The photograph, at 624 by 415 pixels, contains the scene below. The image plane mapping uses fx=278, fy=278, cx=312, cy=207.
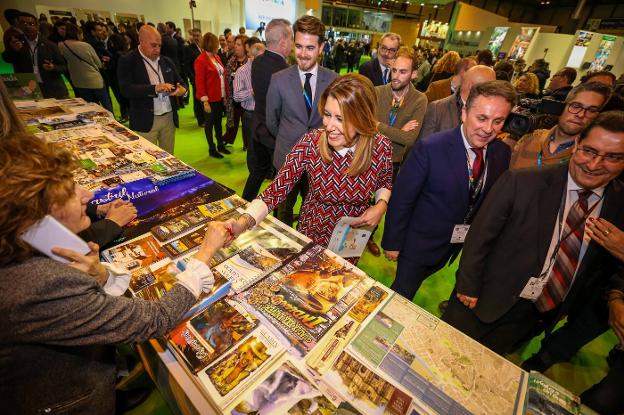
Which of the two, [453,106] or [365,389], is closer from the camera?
[365,389]

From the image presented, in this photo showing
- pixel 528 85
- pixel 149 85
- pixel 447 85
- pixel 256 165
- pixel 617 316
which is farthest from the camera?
pixel 528 85

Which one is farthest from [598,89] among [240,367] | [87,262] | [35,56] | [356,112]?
[35,56]

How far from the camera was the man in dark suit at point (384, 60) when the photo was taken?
347 cm

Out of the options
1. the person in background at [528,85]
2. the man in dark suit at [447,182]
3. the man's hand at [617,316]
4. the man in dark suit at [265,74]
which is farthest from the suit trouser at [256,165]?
the person in background at [528,85]

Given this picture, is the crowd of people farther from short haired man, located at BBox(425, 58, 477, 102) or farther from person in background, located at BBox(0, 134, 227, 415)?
short haired man, located at BBox(425, 58, 477, 102)

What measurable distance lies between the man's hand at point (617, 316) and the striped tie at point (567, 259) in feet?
0.57

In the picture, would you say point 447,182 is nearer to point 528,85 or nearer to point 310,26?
point 310,26

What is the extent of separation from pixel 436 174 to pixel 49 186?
167 centimetres

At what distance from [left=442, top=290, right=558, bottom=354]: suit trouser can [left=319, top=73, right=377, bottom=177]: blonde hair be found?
40.8 inches

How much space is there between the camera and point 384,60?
357 cm

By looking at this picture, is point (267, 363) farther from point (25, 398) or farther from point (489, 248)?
point (489, 248)

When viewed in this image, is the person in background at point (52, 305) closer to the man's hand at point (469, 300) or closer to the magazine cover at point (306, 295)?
the magazine cover at point (306, 295)

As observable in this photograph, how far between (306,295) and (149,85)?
3.01m

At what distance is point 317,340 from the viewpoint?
42.8 inches
